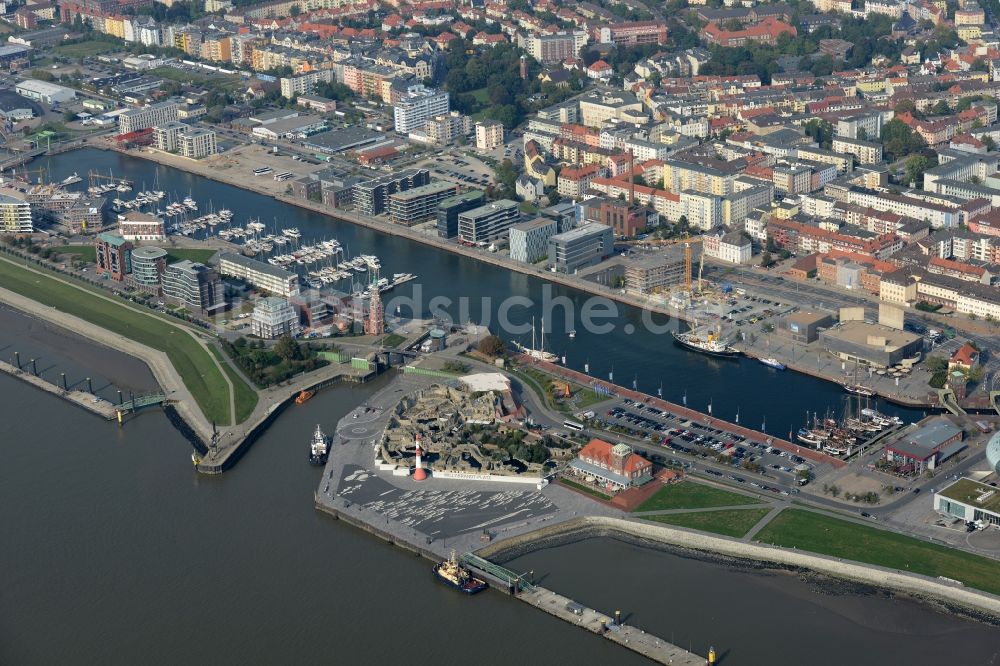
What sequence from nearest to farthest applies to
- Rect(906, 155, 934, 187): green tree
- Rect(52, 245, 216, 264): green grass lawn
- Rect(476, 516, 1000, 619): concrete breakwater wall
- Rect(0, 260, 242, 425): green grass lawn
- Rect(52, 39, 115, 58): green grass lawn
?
1. Rect(476, 516, 1000, 619): concrete breakwater wall
2. Rect(0, 260, 242, 425): green grass lawn
3. Rect(52, 245, 216, 264): green grass lawn
4. Rect(906, 155, 934, 187): green tree
5. Rect(52, 39, 115, 58): green grass lawn

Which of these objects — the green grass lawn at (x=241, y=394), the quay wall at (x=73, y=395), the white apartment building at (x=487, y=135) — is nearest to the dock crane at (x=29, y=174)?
the white apartment building at (x=487, y=135)

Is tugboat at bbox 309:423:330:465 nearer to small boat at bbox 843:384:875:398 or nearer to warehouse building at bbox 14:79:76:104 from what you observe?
small boat at bbox 843:384:875:398

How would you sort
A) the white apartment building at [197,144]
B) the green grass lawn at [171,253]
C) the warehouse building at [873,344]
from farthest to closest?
the white apartment building at [197,144] < the green grass lawn at [171,253] < the warehouse building at [873,344]

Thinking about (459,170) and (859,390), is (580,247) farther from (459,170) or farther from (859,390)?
(859,390)

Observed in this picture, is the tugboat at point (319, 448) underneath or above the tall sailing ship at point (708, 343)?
underneath

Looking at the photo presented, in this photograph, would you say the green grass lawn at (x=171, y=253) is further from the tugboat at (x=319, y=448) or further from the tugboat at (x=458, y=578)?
the tugboat at (x=458, y=578)

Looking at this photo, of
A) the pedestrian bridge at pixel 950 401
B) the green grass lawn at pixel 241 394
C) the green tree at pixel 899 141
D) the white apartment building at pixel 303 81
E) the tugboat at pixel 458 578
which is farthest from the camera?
the white apartment building at pixel 303 81

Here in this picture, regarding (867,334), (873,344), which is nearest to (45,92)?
(867,334)

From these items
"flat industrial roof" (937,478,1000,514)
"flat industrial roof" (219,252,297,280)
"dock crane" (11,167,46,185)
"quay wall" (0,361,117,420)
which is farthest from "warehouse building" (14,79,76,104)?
"flat industrial roof" (937,478,1000,514)

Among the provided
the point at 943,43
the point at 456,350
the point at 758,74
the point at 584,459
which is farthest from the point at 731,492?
the point at 943,43
